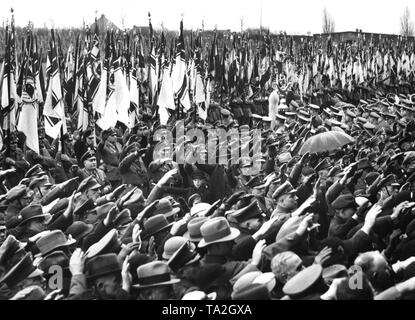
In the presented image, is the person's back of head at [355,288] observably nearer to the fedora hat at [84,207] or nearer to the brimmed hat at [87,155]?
the fedora hat at [84,207]

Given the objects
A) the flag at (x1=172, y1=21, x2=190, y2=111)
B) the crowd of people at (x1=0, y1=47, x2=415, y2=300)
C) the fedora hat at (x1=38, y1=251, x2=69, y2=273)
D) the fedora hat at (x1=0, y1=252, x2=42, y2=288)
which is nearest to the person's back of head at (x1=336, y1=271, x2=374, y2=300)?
the crowd of people at (x1=0, y1=47, x2=415, y2=300)

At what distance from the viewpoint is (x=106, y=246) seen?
414cm

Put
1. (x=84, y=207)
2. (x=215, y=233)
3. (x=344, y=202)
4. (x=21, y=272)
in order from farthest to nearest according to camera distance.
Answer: (x=84, y=207) → (x=344, y=202) → (x=215, y=233) → (x=21, y=272)

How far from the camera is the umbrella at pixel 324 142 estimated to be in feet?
22.1

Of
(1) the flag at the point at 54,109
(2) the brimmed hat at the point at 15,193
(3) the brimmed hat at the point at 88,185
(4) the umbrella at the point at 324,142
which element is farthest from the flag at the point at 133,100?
(2) the brimmed hat at the point at 15,193

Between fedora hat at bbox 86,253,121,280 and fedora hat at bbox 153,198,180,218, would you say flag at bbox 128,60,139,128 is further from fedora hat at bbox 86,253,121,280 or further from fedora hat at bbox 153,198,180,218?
fedora hat at bbox 86,253,121,280

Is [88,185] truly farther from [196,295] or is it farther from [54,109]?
[54,109]

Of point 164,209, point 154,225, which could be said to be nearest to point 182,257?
point 154,225

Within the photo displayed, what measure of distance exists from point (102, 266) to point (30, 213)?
1152 millimetres

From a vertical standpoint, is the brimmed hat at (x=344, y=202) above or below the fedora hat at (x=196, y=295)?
above

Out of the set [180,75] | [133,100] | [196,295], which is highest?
[180,75]

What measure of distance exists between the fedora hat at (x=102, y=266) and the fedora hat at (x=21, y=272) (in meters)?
0.40

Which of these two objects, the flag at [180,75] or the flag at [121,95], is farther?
the flag at [180,75]

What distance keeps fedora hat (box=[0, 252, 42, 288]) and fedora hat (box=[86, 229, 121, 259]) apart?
365mm
